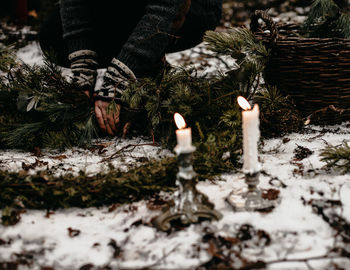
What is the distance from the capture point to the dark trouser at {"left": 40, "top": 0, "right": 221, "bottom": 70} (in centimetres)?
236

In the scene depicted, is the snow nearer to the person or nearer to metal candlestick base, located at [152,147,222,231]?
metal candlestick base, located at [152,147,222,231]

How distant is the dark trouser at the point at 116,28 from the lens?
2.36 meters

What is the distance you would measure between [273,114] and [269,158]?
347 mm

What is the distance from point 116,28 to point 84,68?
50 centimetres

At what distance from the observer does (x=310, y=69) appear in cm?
191

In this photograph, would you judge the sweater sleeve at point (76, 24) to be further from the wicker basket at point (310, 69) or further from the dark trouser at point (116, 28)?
the wicker basket at point (310, 69)

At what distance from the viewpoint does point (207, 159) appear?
1.50 meters

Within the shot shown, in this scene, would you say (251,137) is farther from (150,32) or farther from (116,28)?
(116,28)

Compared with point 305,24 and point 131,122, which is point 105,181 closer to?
point 131,122

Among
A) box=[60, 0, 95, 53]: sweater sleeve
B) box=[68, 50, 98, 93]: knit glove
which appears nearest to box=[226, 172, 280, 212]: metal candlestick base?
box=[68, 50, 98, 93]: knit glove

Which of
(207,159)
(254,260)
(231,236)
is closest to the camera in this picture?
(254,260)

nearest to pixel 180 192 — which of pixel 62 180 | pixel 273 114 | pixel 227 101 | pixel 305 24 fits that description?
pixel 62 180

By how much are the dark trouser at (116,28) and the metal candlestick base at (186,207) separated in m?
1.38

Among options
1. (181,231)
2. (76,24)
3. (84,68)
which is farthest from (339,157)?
(76,24)
